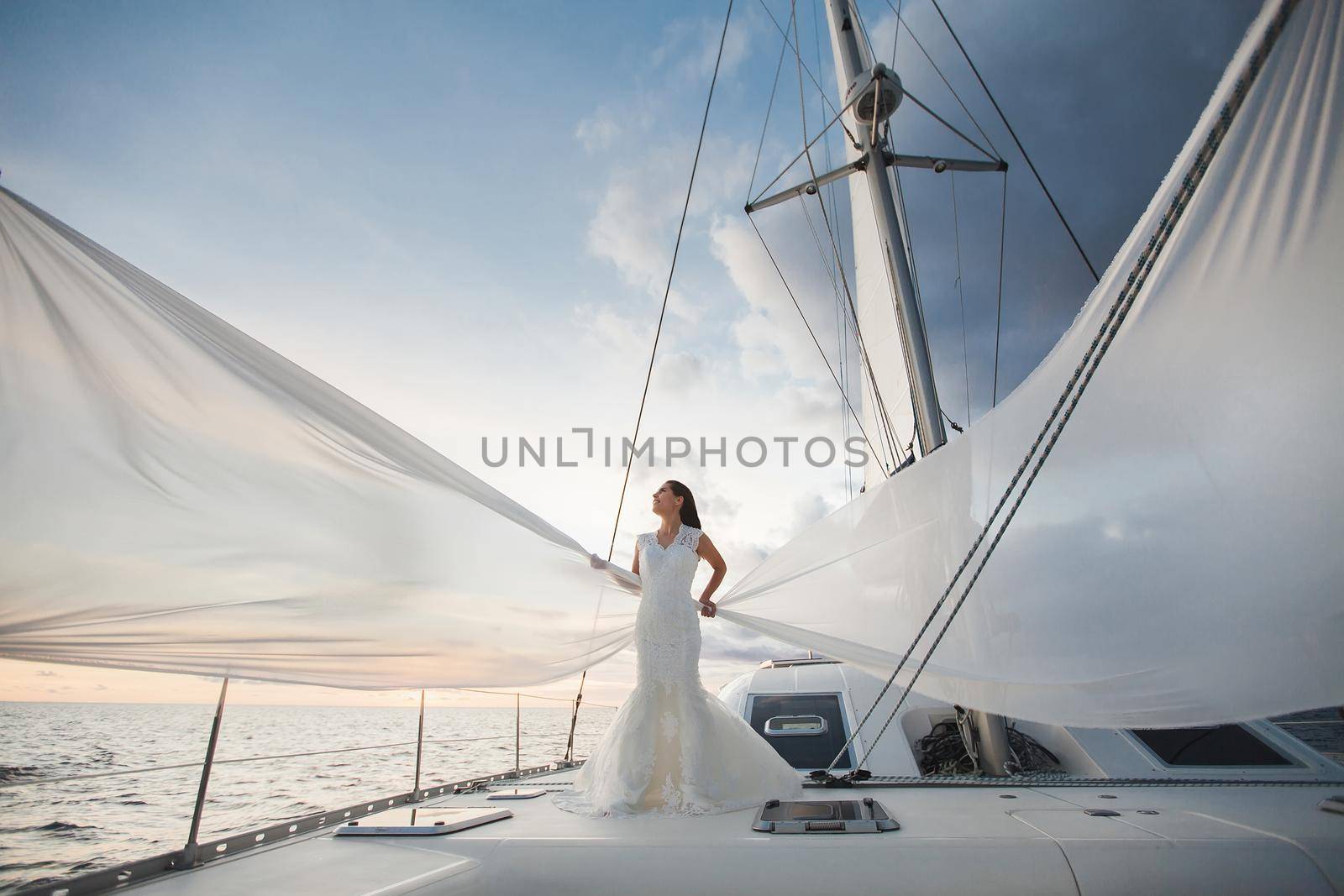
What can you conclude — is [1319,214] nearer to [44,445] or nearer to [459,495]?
[459,495]

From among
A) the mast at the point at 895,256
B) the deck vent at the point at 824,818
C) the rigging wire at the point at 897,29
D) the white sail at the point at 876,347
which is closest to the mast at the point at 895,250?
the mast at the point at 895,256

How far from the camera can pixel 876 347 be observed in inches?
288

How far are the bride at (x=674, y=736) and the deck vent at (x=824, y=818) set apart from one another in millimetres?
398

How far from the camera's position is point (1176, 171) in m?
1.52

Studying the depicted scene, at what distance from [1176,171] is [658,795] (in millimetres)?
2764

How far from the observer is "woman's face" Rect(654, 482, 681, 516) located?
11.5 feet

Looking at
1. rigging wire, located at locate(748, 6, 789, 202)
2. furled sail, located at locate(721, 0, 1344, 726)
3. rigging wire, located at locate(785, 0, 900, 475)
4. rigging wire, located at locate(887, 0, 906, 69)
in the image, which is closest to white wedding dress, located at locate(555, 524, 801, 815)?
furled sail, located at locate(721, 0, 1344, 726)

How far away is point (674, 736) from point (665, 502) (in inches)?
47.3

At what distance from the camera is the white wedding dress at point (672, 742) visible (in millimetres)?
2623

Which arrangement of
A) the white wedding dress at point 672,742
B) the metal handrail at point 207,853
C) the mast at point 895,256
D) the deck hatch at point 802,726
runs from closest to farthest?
the metal handrail at point 207,853
the white wedding dress at point 672,742
the deck hatch at point 802,726
the mast at point 895,256

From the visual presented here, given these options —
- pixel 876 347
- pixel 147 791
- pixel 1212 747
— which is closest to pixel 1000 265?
pixel 876 347

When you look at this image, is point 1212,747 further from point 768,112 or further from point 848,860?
point 768,112

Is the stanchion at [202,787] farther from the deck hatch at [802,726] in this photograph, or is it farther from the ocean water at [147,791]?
the deck hatch at [802,726]

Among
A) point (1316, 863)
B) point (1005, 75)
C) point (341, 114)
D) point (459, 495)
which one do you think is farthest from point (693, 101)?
point (1316, 863)
